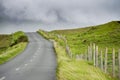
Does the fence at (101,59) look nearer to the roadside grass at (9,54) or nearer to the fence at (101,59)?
the fence at (101,59)

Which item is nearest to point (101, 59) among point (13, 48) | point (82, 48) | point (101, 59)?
point (101, 59)

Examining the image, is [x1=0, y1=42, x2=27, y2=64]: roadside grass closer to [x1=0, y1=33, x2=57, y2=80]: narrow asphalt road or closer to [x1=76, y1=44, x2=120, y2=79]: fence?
[x1=0, y1=33, x2=57, y2=80]: narrow asphalt road

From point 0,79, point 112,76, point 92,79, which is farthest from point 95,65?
point 0,79

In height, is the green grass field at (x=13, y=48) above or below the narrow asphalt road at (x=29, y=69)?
below

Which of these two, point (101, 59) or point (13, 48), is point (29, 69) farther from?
point (13, 48)

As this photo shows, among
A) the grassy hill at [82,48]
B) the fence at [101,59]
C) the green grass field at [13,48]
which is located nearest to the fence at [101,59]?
the fence at [101,59]

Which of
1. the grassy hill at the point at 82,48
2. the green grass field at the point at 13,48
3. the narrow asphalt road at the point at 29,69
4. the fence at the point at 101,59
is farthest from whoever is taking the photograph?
the green grass field at the point at 13,48

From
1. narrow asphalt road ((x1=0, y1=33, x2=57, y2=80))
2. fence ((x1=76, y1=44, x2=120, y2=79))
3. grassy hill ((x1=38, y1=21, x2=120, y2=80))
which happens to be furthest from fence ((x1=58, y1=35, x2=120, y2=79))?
narrow asphalt road ((x1=0, y1=33, x2=57, y2=80))

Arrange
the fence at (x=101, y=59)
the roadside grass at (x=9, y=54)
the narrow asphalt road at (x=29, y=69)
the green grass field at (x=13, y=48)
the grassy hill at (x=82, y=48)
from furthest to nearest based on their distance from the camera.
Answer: the green grass field at (x=13, y=48) → the roadside grass at (x=9, y=54) → the fence at (x=101, y=59) → the narrow asphalt road at (x=29, y=69) → the grassy hill at (x=82, y=48)

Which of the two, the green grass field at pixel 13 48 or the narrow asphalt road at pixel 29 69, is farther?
the green grass field at pixel 13 48

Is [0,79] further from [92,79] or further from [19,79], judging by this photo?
[92,79]

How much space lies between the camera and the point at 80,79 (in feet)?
77.0

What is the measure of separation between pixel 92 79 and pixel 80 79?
5.50 ft

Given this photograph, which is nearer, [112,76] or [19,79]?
[19,79]
